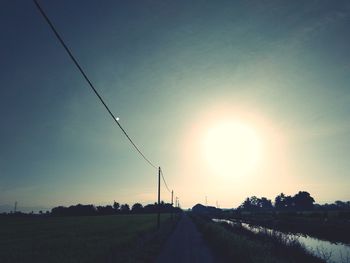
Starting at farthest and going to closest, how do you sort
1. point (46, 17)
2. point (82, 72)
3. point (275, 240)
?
point (275, 240) → point (82, 72) → point (46, 17)

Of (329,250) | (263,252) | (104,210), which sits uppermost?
(104,210)

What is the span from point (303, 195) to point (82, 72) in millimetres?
176200

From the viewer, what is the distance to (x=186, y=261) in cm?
1596

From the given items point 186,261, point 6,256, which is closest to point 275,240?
point 186,261

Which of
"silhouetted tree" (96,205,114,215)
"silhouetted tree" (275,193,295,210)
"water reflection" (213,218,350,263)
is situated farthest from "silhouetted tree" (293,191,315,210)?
"water reflection" (213,218,350,263)

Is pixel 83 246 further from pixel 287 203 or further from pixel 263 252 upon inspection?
pixel 287 203

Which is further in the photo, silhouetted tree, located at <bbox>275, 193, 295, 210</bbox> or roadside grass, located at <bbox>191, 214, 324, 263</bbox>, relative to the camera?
silhouetted tree, located at <bbox>275, 193, 295, 210</bbox>

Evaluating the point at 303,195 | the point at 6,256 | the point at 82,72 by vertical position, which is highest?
the point at 303,195

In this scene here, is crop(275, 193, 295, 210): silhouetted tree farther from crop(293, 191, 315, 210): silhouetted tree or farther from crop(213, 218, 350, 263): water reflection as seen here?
crop(213, 218, 350, 263): water reflection

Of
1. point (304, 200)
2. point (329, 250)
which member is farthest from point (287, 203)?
point (329, 250)

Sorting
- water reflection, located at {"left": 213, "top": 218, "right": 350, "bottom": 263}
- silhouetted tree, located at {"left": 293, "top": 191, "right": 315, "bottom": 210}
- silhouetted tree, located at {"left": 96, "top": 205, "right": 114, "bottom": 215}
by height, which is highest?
silhouetted tree, located at {"left": 293, "top": 191, "right": 315, "bottom": 210}

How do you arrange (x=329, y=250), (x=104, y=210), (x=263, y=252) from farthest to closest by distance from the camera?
(x=104, y=210) → (x=329, y=250) → (x=263, y=252)

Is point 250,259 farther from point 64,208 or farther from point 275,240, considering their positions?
point 64,208

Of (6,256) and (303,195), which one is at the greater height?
(303,195)
